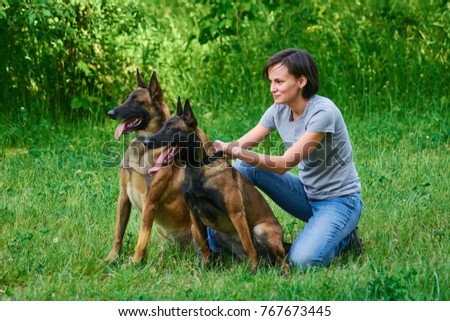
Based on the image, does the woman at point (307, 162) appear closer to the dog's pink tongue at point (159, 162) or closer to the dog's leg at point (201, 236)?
the dog's leg at point (201, 236)

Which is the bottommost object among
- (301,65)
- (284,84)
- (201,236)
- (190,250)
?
(190,250)

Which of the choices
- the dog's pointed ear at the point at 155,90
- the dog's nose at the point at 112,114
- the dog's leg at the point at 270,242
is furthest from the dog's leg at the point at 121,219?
the dog's leg at the point at 270,242

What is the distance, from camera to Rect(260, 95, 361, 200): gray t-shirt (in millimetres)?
5328

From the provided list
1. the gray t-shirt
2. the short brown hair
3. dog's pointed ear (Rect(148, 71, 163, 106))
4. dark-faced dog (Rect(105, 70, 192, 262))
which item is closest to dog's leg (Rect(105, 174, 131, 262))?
dark-faced dog (Rect(105, 70, 192, 262))

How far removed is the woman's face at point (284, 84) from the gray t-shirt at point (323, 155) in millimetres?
155

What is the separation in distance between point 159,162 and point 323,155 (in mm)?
1101

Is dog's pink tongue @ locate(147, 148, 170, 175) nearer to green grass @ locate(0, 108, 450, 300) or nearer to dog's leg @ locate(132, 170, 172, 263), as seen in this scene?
dog's leg @ locate(132, 170, 172, 263)

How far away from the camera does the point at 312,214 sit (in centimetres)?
568

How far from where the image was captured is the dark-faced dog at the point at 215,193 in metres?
Answer: 5.13

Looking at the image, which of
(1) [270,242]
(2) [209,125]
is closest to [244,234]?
(1) [270,242]

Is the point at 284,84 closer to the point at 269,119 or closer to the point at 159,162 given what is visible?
the point at 269,119

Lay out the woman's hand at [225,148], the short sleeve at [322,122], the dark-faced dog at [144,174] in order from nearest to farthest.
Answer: the woman's hand at [225,148] < the short sleeve at [322,122] < the dark-faced dog at [144,174]

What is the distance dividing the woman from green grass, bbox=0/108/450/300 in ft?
0.71

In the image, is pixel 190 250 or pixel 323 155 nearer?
pixel 323 155
